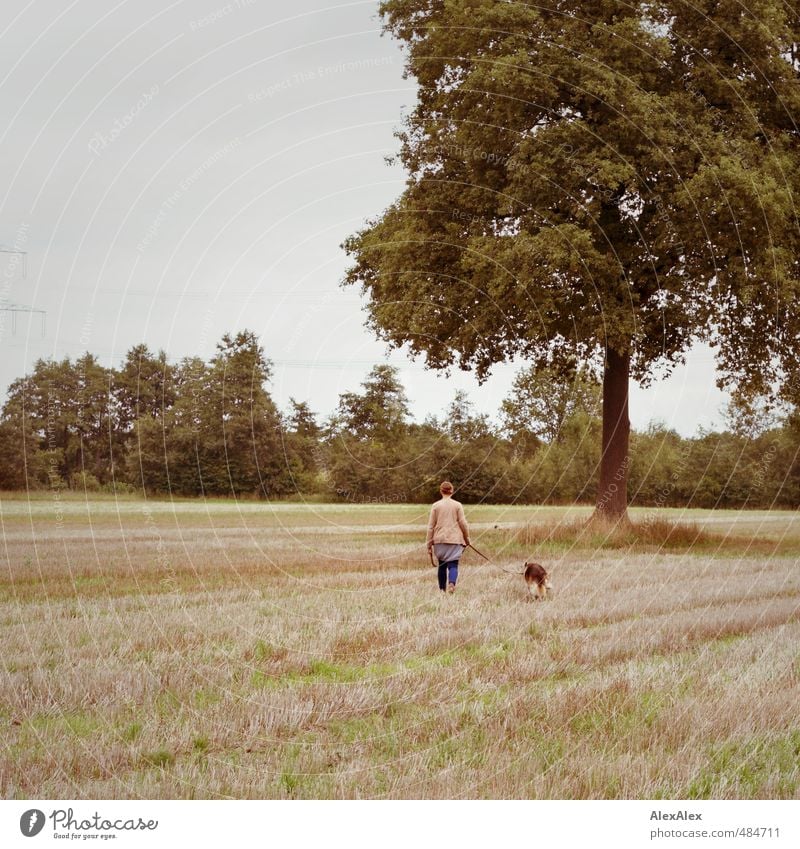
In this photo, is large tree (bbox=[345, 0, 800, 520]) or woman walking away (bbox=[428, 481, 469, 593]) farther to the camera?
large tree (bbox=[345, 0, 800, 520])

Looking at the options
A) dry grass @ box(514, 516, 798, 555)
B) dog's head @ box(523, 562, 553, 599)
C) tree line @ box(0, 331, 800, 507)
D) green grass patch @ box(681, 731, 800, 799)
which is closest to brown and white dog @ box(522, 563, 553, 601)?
dog's head @ box(523, 562, 553, 599)

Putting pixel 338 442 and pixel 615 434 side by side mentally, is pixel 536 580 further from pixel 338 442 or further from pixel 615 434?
pixel 615 434

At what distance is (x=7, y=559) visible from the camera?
57.4 ft

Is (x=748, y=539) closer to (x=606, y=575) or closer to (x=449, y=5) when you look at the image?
(x=606, y=575)

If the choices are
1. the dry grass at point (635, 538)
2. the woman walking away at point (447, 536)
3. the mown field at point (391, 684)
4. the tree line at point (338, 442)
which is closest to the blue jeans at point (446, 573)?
the woman walking away at point (447, 536)

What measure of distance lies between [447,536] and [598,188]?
432 inches

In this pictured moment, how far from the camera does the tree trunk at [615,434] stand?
76.7 feet

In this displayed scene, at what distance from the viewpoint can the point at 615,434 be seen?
23.8 metres

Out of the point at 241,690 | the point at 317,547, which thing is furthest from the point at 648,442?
the point at 241,690

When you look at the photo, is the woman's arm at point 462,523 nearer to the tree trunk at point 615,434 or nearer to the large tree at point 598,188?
the large tree at point 598,188

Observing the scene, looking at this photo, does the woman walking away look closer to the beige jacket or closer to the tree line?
the beige jacket

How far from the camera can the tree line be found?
47.0ft

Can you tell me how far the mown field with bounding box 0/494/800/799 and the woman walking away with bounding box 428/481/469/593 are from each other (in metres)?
0.48

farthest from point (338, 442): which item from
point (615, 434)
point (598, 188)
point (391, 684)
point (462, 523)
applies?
point (391, 684)
